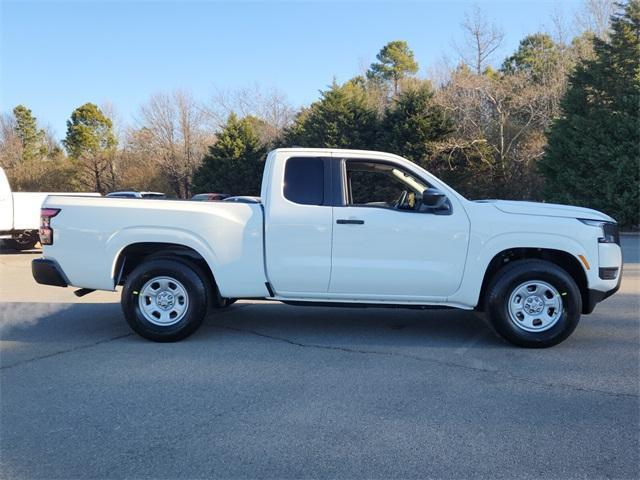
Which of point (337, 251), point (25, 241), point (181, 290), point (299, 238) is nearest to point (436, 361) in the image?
point (337, 251)

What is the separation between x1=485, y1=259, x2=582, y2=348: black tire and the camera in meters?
5.38

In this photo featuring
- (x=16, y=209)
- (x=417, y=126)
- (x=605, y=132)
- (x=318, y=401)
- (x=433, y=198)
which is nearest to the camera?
(x=318, y=401)

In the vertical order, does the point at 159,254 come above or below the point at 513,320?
above

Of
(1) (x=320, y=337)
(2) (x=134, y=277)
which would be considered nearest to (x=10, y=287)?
(2) (x=134, y=277)

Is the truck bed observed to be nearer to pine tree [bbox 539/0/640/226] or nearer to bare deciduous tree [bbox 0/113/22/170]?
pine tree [bbox 539/0/640/226]

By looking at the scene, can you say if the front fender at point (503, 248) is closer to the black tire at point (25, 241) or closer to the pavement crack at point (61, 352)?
the pavement crack at point (61, 352)

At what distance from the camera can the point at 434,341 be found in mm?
5789

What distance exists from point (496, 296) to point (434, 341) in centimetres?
85

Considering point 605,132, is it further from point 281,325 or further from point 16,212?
point 16,212

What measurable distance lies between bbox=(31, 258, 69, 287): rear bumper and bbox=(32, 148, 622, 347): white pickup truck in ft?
0.04

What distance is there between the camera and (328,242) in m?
5.55

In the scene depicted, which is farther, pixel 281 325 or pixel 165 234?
pixel 281 325

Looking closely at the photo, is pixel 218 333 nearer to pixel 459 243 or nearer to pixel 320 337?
pixel 320 337

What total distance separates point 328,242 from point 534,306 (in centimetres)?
220
